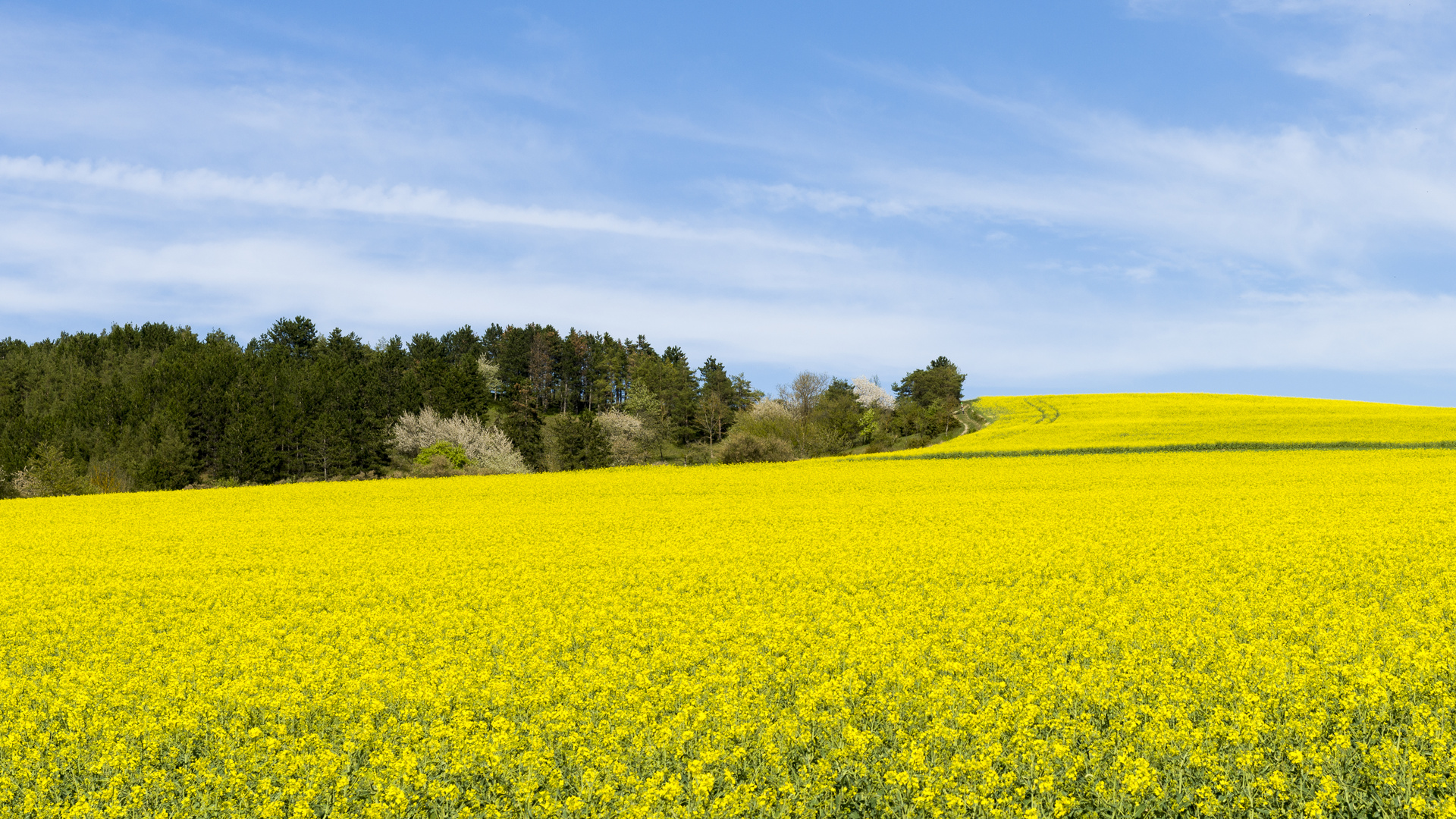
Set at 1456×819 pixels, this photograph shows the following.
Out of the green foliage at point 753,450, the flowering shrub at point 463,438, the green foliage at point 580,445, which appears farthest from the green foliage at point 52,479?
the green foliage at point 753,450

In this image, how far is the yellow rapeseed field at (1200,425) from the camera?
4884 centimetres

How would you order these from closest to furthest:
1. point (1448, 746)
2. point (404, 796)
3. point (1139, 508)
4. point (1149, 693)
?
1. point (404, 796)
2. point (1448, 746)
3. point (1149, 693)
4. point (1139, 508)

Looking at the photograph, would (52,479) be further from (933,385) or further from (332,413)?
(933,385)

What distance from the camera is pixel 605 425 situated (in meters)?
89.2

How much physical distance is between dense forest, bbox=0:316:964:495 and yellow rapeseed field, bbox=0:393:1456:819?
121 feet

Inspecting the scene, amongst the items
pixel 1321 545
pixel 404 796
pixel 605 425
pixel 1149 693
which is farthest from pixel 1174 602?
pixel 605 425

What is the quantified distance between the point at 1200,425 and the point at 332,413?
61516mm

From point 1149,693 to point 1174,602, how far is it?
16.0 ft

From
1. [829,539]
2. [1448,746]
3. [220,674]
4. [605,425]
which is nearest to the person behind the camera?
[1448,746]

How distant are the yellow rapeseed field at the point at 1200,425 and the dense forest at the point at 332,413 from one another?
35.8ft

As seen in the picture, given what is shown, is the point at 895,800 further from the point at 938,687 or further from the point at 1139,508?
the point at 1139,508

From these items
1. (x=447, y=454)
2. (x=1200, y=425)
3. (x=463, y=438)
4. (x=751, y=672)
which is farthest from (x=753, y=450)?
(x=751, y=672)

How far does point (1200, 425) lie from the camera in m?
55.4

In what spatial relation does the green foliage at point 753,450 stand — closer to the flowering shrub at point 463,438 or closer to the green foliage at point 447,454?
the flowering shrub at point 463,438
